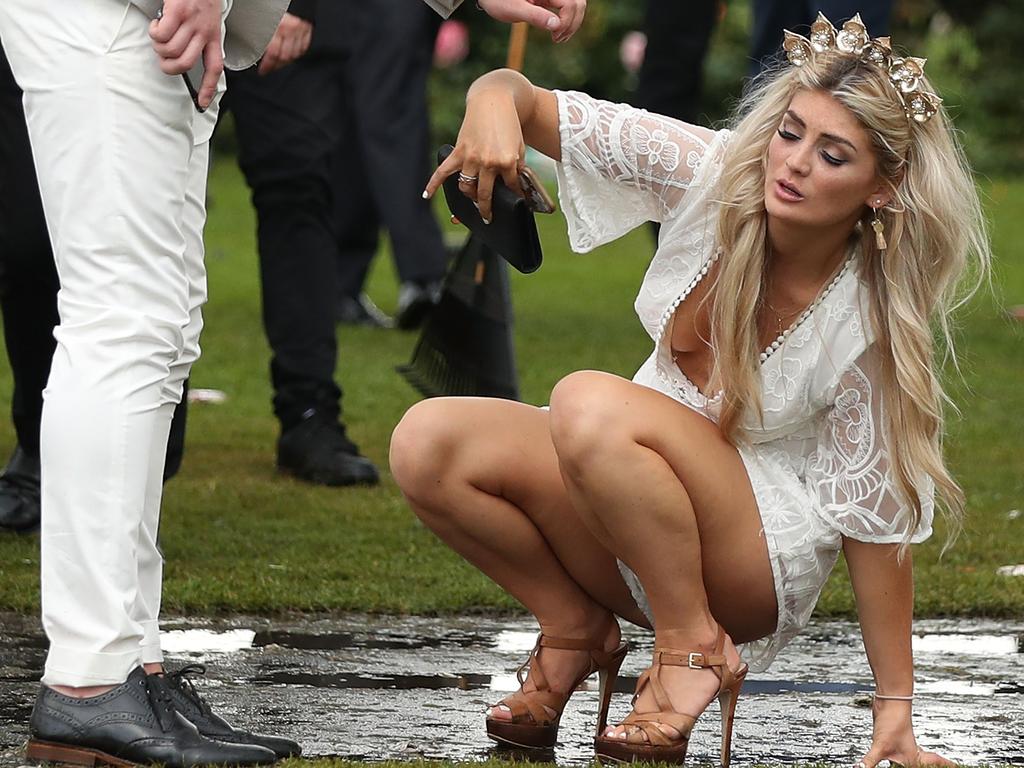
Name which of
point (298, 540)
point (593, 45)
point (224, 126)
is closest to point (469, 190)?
point (298, 540)

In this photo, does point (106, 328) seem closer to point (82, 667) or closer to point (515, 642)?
point (82, 667)

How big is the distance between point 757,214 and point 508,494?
51 centimetres

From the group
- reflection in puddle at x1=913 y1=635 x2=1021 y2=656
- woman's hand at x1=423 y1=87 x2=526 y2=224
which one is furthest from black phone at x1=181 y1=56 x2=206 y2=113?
reflection in puddle at x1=913 y1=635 x2=1021 y2=656

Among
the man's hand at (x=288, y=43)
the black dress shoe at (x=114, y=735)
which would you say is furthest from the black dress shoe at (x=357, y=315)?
the black dress shoe at (x=114, y=735)

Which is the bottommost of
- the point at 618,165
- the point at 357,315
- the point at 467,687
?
the point at 357,315

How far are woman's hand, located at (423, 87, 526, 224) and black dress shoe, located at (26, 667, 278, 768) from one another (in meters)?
0.75

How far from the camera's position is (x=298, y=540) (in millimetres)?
3719

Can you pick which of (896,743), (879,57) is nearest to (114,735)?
(896,743)

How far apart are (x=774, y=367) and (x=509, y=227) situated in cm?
40

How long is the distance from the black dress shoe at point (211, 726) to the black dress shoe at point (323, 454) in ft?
6.07

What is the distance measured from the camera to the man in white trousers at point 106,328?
7.09 feet

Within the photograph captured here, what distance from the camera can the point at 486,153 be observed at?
2467 millimetres

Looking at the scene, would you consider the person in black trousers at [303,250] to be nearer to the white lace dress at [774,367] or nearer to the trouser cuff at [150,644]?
the white lace dress at [774,367]

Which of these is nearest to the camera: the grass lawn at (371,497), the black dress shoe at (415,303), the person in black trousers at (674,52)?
the grass lawn at (371,497)
